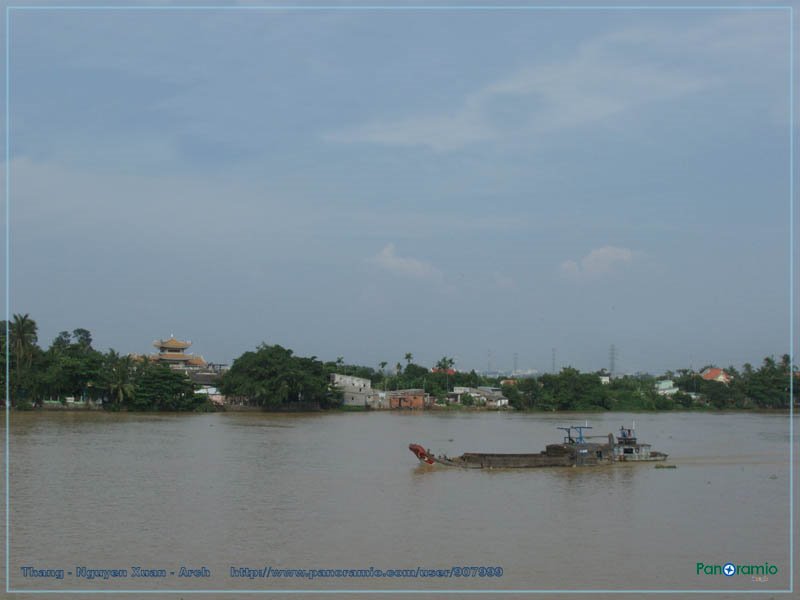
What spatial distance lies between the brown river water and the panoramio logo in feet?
0.26

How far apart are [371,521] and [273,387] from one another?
31.3 meters

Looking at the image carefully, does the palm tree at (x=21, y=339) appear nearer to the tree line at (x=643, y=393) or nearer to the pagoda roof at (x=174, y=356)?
the pagoda roof at (x=174, y=356)

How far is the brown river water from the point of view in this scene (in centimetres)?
985

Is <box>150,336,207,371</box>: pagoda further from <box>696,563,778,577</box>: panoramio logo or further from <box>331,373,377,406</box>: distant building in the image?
<box>696,563,778,577</box>: panoramio logo

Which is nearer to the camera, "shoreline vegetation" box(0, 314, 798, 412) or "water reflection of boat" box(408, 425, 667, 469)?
"water reflection of boat" box(408, 425, 667, 469)

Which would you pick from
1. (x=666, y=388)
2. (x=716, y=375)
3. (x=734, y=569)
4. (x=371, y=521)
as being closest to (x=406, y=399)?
(x=666, y=388)

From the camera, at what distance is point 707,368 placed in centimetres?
8775

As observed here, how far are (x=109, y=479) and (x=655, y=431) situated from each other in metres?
26.4

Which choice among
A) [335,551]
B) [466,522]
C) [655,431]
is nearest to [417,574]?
[335,551]

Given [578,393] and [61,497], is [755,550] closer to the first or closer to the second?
[61,497]

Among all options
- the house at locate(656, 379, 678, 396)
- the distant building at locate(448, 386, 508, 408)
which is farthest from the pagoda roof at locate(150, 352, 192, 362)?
the house at locate(656, 379, 678, 396)

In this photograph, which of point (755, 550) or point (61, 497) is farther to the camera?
point (61, 497)

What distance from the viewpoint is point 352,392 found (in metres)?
51.7

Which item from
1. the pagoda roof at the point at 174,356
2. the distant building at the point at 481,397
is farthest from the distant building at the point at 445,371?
the pagoda roof at the point at 174,356
